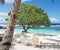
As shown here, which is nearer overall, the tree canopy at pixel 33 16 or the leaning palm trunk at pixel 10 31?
the leaning palm trunk at pixel 10 31

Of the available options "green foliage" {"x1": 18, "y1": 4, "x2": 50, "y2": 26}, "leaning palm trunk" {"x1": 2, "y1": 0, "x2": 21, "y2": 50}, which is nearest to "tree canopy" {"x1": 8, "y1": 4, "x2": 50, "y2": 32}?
"green foliage" {"x1": 18, "y1": 4, "x2": 50, "y2": 26}

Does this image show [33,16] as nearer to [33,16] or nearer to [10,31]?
[33,16]

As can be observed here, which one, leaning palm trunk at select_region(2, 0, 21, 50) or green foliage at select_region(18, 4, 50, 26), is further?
green foliage at select_region(18, 4, 50, 26)

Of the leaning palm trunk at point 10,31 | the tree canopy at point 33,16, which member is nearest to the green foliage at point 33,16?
the tree canopy at point 33,16

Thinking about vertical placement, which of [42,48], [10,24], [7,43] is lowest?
[42,48]

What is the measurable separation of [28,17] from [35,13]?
117 centimetres

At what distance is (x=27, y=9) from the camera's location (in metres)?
32.0

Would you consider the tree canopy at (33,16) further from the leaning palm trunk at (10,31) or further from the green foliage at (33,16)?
the leaning palm trunk at (10,31)

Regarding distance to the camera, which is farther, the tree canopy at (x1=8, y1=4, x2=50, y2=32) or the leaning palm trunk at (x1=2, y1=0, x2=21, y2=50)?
the tree canopy at (x1=8, y1=4, x2=50, y2=32)

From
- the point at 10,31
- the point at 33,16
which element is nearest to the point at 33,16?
the point at 33,16

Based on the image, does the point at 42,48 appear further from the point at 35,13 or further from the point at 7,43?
the point at 35,13

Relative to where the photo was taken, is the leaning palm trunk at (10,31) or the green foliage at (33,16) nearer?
the leaning palm trunk at (10,31)

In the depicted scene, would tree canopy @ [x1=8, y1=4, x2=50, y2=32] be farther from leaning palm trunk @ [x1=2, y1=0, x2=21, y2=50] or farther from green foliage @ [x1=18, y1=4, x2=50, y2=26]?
leaning palm trunk @ [x1=2, y1=0, x2=21, y2=50]

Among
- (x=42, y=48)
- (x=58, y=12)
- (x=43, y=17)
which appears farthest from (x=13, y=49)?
(x=58, y=12)
